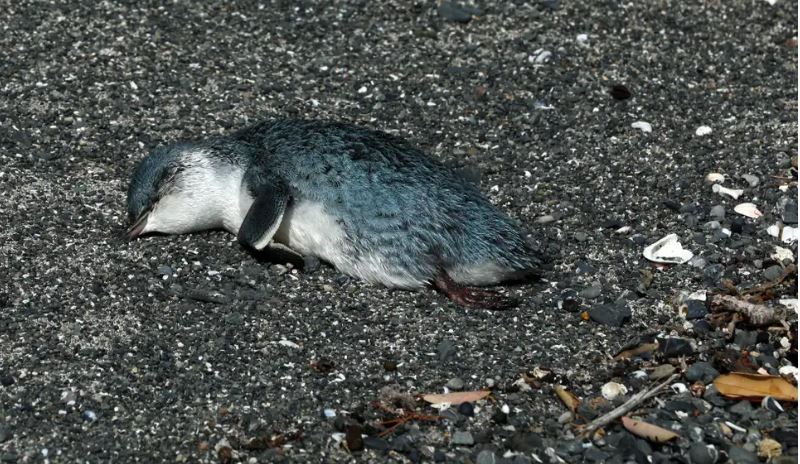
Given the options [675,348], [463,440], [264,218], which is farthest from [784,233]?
[264,218]

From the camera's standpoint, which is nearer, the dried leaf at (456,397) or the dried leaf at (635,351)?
the dried leaf at (456,397)

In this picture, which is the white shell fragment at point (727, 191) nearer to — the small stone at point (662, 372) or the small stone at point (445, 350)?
the small stone at point (662, 372)

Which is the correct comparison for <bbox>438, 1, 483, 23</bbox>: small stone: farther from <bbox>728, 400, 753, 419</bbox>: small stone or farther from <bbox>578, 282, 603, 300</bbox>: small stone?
<bbox>728, 400, 753, 419</bbox>: small stone

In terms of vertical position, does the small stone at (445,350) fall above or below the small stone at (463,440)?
below

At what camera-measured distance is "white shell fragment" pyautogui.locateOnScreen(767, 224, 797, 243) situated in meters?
5.54

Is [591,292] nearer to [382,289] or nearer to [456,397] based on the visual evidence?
[382,289]

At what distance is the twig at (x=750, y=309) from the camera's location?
4.77m

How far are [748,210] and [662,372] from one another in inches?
62.6

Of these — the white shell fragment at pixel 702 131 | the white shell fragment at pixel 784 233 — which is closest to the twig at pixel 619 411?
the white shell fragment at pixel 784 233

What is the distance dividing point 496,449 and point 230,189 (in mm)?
2038

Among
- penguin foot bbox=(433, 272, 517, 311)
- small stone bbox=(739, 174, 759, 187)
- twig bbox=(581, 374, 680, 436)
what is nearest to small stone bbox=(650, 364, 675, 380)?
twig bbox=(581, 374, 680, 436)

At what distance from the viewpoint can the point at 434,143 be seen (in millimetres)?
6516

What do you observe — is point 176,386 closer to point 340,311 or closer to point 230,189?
point 340,311

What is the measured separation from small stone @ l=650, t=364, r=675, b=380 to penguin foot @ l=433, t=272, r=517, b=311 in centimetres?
74
